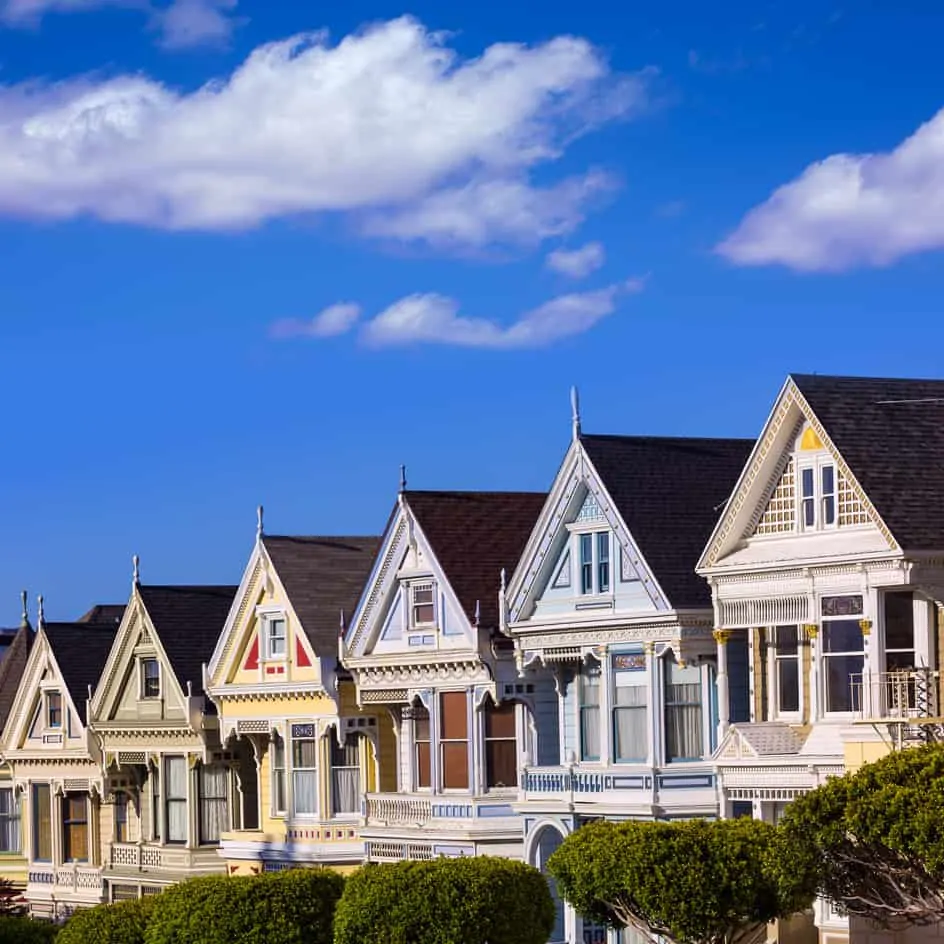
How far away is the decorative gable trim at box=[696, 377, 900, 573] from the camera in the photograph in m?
43.3

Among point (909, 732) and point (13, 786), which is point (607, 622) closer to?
point (909, 732)

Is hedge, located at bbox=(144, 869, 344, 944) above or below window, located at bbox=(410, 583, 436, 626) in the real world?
below

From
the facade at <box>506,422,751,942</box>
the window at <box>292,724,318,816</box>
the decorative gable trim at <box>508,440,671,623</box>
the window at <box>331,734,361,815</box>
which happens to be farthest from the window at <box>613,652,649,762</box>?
the window at <box>292,724,318,816</box>

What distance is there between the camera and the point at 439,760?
180 ft

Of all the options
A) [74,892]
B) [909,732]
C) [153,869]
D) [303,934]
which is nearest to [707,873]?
[909,732]

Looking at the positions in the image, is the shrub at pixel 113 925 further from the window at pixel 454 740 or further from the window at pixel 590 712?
the window at pixel 590 712

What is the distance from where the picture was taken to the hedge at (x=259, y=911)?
4856 centimetres

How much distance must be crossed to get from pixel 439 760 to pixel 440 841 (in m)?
1.93

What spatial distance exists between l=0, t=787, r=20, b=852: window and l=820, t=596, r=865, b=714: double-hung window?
34180 millimetres

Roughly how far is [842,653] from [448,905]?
832cm

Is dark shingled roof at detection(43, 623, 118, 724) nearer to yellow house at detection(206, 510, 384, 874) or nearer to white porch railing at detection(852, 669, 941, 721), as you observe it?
yellow house at detection(206, 510, 384, 874)

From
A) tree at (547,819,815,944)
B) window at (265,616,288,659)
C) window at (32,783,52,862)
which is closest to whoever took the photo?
tree at (547,819,815,944)

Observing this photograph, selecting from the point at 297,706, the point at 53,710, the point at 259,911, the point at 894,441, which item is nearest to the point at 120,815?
the point at 53,710

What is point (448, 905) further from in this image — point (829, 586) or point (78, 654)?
point (78, 654)
